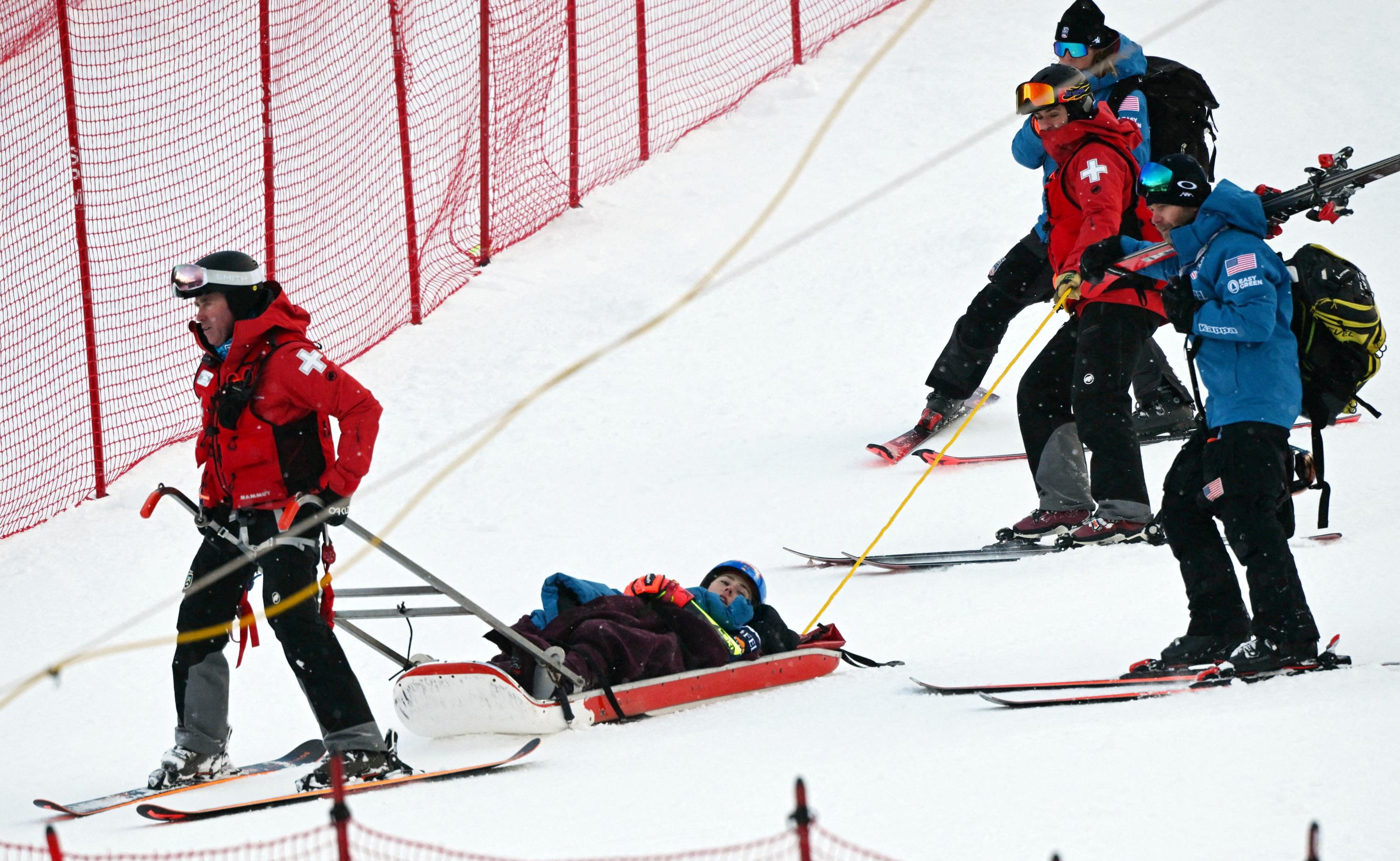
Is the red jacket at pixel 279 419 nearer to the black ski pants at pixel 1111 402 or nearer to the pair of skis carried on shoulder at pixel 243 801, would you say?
the pair of skis carried on shoulder at pixel 243 801

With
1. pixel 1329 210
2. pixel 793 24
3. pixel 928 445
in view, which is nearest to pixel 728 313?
pixel 928 445

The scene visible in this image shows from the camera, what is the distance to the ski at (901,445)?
26.3ft

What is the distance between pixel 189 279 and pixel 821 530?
3.62 meters

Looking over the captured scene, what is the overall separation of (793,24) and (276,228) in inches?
203

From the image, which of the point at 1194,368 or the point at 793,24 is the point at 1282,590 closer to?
the point at 1194,368

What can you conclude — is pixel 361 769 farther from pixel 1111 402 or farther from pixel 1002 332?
pixel 1002 332

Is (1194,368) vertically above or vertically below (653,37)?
below

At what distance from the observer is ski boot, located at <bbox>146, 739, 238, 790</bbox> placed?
470 centimetres

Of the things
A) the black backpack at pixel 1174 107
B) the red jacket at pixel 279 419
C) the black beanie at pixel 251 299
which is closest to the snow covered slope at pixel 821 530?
the red jacket at pixel 279 419

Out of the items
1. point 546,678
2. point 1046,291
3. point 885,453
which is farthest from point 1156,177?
point 885,453

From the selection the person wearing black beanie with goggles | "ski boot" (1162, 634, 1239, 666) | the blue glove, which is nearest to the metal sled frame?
the blue glove

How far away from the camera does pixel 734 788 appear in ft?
13.0

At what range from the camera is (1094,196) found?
21.1 ft

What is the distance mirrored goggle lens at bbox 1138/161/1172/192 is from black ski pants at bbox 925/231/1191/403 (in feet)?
7.99
